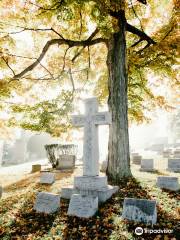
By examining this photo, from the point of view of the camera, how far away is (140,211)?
560cm

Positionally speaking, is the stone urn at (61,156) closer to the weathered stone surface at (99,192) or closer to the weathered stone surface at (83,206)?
the weathered stone surface at (99,192)

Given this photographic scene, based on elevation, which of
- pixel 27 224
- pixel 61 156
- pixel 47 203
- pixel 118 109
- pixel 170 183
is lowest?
pixel 27 224

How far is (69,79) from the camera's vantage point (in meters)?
13.6

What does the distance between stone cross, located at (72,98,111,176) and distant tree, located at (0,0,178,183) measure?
176 centimetres

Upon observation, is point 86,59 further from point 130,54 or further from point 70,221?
point 70,221

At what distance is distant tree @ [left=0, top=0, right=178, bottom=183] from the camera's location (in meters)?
8.84

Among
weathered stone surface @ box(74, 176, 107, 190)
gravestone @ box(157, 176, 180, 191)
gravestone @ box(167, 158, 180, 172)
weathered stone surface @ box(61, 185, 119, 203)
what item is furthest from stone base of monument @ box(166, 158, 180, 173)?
weathered stone surface @ box(74, 176, 107, 190)

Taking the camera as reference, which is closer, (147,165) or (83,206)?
(83,206)

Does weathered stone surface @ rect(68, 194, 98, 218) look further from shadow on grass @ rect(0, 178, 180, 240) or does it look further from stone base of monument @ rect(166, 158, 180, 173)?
stone base of monument @ rect(166, 158, 180, 173)

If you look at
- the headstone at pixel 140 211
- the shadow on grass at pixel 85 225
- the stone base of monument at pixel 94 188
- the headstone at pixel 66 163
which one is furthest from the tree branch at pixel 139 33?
the headstone at pixel 140 211

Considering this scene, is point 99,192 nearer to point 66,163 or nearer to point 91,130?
Result: point 91,130

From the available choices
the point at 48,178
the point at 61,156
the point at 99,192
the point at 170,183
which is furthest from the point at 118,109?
the point at 61,156

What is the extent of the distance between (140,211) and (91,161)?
235 centimetres

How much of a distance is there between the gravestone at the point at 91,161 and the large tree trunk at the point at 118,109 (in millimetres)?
1471
